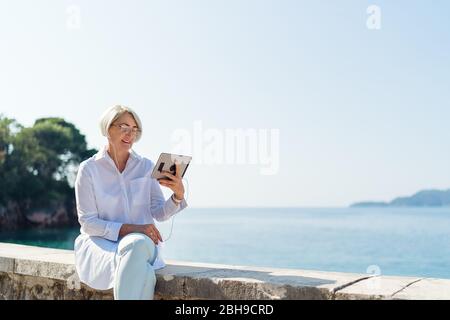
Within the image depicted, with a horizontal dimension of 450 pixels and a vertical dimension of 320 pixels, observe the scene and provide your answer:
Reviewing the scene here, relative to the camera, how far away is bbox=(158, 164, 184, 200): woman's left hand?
338 cm

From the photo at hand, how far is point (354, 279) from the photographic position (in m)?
3.06

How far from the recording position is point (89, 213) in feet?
11.0

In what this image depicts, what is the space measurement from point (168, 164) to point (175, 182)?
0.14 metres

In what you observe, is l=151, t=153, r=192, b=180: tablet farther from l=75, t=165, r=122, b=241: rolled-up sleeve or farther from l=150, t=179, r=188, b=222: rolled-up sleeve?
l=75, t=165, r=122, b=241: rolled-up sleeve

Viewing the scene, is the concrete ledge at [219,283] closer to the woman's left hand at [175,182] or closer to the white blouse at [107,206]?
the white blouse at [107,206]

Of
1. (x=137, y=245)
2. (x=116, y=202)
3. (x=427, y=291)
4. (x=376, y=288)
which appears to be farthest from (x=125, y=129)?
(x=427, y=291)

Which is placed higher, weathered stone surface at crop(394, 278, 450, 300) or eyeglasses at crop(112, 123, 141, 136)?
eyeglasses at crop(112, 123, 141, 136)

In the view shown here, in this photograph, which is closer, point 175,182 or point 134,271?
point 134,271

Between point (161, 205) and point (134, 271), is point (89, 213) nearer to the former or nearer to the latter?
point (161, 205)

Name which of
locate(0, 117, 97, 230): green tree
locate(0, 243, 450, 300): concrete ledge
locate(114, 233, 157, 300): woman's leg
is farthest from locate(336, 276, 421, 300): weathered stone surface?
locate(0, 117, 97, 230): green tree

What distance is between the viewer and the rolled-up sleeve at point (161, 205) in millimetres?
3514

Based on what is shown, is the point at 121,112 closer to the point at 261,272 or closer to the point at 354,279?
the point at 261,272

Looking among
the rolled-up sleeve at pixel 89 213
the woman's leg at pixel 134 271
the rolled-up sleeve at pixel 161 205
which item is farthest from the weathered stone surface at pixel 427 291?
the rolled-up sleeve at pixel 89 213

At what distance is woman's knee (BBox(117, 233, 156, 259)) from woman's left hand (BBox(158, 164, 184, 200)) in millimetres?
475
